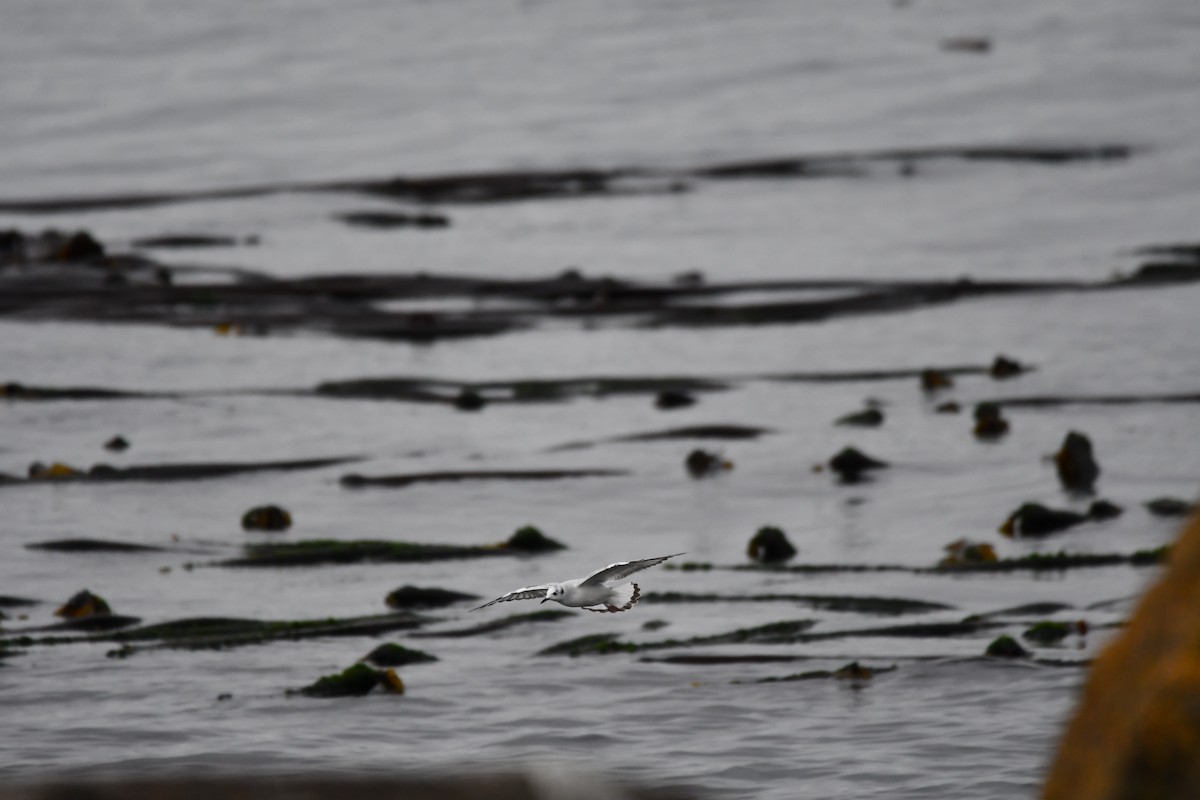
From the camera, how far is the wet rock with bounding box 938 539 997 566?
10.3m

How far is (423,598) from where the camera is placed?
977 cm

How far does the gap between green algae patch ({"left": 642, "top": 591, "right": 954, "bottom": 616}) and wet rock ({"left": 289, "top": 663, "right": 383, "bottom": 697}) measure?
204cm

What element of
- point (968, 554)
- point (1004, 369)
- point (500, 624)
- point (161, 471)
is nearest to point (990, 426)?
point (1004, 369)

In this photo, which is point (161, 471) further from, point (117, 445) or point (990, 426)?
point (990, 426)

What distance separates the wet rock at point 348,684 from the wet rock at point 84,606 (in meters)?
1.64

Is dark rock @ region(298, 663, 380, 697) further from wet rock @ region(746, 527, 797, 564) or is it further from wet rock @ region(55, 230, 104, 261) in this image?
wet rock @ region(55, 230, 104, 261)

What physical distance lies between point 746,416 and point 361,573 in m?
4.79

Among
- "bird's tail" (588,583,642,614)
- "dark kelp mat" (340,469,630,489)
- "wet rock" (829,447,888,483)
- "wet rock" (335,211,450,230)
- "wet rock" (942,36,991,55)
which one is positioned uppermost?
"wet rock" (942,36,991,55)

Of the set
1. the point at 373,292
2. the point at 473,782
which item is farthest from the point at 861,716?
the point at 373,292

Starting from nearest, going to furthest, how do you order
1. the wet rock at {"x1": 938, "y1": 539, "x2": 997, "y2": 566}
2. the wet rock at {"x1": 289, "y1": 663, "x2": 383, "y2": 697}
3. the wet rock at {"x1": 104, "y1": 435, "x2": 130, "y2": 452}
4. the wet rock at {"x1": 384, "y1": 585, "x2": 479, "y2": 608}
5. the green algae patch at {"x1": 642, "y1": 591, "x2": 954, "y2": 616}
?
the wet rock at {"x1": 289, "y1": 663, "x2": 383, "y2": 697}, the green algae patch at {"x1": 642, "y1": 591, "x2": 954, "y2": 616}, the wet rock at {"x1": 384, "y1": 585, "x2": 479, "y2": 608}, the wet rock at {"x1": 938, "y1": 539, "x2": 997, "y2": 566}, the wet rock at {"x1": 104, "y1": 435, "x2": 130, "y2": 452}

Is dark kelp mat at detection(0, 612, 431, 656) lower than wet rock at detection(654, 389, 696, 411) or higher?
lower

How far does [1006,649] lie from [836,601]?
1334 millimetres

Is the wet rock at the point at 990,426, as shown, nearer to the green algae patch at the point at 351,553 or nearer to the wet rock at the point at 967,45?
the green algae patch at the point at 351,553

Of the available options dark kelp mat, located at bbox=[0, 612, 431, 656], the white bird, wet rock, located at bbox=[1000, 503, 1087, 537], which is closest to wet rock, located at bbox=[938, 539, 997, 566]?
wet rock, located at bbox=[1000, 503, 1087, 537]
